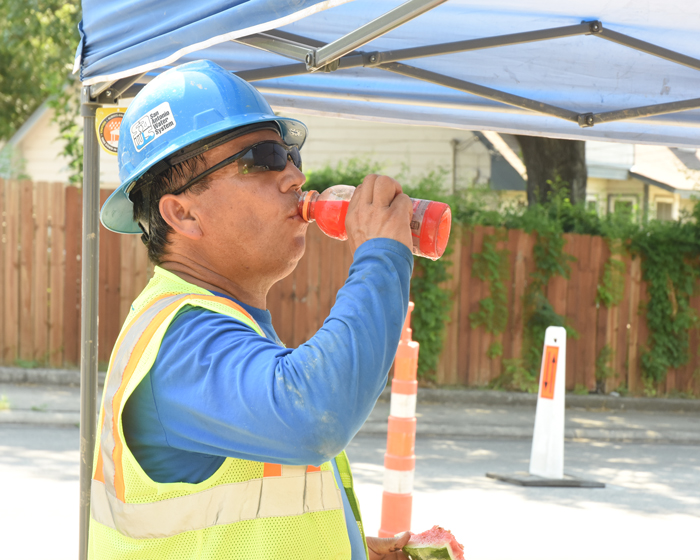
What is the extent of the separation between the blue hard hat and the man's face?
0.05m

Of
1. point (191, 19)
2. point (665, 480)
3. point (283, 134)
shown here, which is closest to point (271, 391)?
point (283, 134)

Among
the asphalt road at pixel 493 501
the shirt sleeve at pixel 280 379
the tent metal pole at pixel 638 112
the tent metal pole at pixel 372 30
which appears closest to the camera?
the shirt sleeve at pixel 280 379

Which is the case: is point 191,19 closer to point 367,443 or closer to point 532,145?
point 367,443

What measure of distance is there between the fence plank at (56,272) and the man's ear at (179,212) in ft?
31.6

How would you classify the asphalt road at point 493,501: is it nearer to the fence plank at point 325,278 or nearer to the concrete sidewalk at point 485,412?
the concrete sidewalk at point 485,412

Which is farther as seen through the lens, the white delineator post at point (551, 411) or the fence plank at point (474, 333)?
the fence plank at point (474, 333)

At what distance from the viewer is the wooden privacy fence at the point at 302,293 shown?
35.2 ft

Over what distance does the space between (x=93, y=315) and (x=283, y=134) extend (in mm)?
1434

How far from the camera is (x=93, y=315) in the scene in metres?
2.98

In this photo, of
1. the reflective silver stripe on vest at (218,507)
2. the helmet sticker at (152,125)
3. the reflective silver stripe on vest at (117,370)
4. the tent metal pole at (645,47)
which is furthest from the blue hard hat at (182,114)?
the tent metal pole at (645,47)

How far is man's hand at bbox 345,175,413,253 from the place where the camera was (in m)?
1.44

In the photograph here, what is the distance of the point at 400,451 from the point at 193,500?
386cm

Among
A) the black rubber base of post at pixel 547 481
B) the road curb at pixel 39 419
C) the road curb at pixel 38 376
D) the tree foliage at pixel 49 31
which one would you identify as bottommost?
the black rubber base of post at pixel 547 481

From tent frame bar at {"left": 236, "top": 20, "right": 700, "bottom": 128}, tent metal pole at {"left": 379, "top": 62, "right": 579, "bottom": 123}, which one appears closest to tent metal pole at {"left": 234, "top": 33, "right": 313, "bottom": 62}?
tent frame bar at {"left": 236, "top": 20, "right": 700, "bottom": 128}
